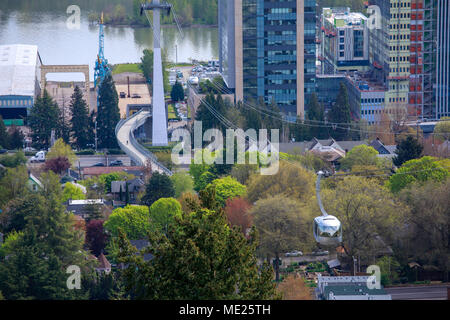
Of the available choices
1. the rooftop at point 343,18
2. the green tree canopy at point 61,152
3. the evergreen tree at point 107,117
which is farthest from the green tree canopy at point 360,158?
the rooftop at point 343,18

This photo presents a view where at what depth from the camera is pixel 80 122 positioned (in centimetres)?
1972

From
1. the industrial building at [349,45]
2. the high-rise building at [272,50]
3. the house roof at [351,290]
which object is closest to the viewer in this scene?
the house roof at [351,290]

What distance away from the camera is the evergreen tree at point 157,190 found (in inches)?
558

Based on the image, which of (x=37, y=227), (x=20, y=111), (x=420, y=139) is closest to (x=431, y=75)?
(x=420, y=139)

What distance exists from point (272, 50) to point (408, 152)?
697cm

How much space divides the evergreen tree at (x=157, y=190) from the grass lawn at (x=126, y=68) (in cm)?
1544

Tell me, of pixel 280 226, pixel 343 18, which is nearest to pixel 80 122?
pixel 280 226

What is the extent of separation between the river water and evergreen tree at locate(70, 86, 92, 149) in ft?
28.6

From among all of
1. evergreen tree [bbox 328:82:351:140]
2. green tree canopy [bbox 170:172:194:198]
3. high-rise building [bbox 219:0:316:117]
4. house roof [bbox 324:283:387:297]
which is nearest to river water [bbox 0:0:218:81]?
high-rise building [bbox 219:0:316:117]

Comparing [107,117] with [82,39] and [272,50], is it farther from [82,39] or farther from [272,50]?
[82,39]

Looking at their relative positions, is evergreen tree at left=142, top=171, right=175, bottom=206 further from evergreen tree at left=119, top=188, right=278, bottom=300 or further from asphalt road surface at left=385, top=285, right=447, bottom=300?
evergreen tree at left=119, top=188, right=278, bottom=300

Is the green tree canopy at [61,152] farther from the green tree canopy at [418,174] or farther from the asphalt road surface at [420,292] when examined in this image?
the asphalt road surface at [420,292]
